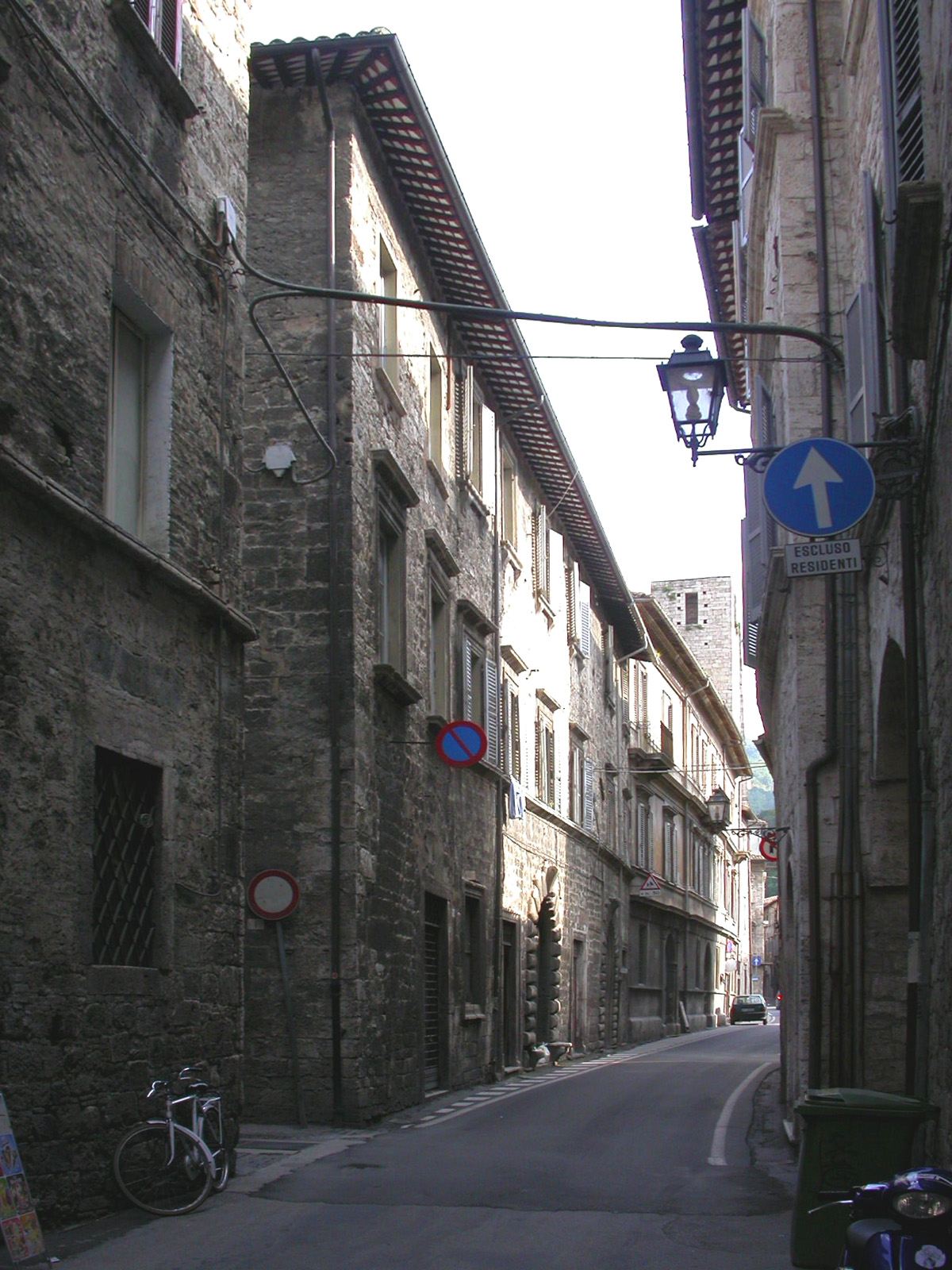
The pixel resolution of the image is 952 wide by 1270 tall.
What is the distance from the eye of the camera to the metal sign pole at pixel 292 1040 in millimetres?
14297

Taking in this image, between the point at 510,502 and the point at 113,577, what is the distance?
1593cm

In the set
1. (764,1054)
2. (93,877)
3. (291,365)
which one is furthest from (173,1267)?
(764,1054)

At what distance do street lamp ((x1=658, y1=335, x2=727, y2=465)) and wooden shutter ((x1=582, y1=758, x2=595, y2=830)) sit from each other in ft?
71.0

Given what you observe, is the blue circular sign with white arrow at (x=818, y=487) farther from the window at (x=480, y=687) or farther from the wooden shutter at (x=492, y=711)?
the wooden shutter at (x=492, y=711)

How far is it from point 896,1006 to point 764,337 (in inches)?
280

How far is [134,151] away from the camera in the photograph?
10.1 metres

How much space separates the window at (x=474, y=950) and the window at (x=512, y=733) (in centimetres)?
247

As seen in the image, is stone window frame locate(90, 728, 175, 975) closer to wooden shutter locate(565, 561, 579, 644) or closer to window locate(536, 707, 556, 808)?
window locate(536, 707, 556, 808)

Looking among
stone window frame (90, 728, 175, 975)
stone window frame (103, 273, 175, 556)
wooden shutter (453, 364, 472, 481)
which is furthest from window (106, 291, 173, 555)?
wooden shutter (453, 364, 472, 481)

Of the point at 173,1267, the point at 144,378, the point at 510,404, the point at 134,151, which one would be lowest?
the point at 173,1267

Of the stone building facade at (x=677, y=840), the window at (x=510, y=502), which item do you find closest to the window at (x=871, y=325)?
the window at (x=510, y=502)

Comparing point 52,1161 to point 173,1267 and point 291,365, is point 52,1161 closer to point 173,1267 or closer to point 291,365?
point 173,1267

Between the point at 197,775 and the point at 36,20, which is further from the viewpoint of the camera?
the point at 197,775

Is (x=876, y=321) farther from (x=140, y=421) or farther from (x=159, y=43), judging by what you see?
(x=159, y=43)
